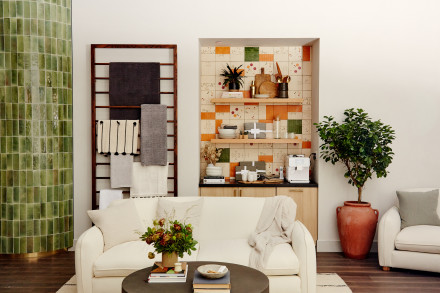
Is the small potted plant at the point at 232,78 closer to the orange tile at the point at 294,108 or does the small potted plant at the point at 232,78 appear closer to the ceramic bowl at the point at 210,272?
the orange tile at the point at 294,108

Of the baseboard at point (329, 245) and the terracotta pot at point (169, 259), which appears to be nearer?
the terracotta pot at point (169, 259)

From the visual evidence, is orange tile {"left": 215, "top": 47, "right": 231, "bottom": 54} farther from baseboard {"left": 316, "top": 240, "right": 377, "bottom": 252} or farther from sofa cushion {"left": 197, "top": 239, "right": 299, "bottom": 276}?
sofa cushion {"left": 197, "top": 239, "right": 299, "bottom": 276}

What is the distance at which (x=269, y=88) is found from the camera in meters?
6.04

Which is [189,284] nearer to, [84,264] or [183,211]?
[84,264]

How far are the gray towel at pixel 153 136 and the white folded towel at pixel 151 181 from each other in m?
0.10

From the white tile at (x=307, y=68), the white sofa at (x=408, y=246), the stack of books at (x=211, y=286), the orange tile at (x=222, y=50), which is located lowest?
the white sofa at (x=408, y=246)

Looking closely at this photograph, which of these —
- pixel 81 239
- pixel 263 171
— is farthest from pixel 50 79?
pixel 263 171

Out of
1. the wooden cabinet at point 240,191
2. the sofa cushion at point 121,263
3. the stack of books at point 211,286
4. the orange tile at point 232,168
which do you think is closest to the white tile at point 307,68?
the orange tile at point 232,168

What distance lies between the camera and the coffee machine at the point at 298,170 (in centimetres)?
562

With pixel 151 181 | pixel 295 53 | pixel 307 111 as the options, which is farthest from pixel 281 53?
pixel 151 181

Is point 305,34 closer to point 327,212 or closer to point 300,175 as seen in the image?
point 300,175

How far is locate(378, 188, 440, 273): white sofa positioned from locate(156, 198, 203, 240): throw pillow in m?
1.96

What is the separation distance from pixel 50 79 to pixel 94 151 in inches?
38.5

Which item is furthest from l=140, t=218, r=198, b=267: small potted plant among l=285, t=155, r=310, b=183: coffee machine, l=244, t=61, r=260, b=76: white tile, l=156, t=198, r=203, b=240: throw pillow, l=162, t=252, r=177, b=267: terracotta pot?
l=244, t=61, r=260, b=76: white tile
